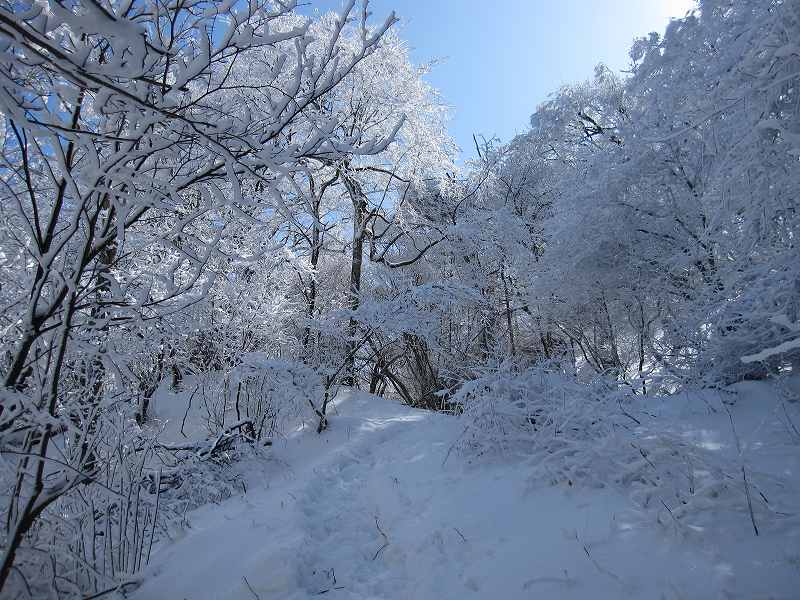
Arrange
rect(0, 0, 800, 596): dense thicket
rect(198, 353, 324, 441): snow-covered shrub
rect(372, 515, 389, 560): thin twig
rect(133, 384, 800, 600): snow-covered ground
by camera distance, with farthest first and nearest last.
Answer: rect(198, 353, 324, 441): snow-covered shrub
rect(372, 515, 389, 560): thin twig
rect(133, 384, 800, 600): snow-covered ground
rect(0, 0, 800, 596): dense thicket

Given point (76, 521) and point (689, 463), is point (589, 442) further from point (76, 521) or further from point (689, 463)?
point (76, 521)

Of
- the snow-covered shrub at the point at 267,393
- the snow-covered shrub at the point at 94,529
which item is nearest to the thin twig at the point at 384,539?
the snow-covered shrub at the point at 94,529

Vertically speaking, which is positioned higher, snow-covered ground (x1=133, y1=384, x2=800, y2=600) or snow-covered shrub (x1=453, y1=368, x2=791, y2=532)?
snow-covered shrub (x1=453, y1=368, x2=791, y2=532)

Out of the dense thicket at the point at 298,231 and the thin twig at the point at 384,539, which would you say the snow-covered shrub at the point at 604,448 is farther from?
the thin twig at the point at 384,539

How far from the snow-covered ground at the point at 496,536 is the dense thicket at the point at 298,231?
0.49m

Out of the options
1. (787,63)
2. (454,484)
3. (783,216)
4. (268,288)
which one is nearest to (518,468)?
(454,484)

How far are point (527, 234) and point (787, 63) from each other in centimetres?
676

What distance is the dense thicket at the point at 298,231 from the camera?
1741 mm

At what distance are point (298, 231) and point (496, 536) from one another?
4.74 metres

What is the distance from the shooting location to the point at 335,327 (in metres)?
7.17

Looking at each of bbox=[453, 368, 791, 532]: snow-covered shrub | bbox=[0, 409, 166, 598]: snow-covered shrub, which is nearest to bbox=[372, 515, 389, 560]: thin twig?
bbox=[453, 368, 791, 532]: snow-covered shrub

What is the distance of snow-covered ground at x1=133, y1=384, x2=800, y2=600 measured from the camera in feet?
6.10

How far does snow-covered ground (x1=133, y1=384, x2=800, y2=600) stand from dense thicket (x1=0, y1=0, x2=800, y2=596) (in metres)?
0.49

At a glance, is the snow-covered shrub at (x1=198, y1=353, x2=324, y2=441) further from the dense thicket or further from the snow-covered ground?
the snow-covered ground
